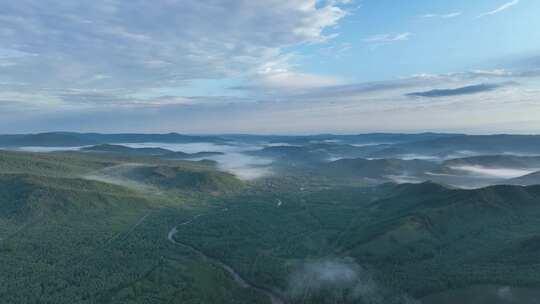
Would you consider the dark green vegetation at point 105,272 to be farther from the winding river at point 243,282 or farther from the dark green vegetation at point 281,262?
the winding river at point 243,282

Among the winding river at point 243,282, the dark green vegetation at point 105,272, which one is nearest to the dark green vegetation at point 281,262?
the dark green vegetation at point 105,272

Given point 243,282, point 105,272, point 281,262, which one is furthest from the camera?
point 281,262

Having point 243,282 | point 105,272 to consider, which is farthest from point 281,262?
point 105,272

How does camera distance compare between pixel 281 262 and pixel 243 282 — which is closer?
pixel 243 282

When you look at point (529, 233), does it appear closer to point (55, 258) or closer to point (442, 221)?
point (442, 221)

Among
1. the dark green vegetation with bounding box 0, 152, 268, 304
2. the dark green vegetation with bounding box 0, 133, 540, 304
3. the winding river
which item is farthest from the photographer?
the winding river

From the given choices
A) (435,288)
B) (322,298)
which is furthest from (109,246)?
(435,288)

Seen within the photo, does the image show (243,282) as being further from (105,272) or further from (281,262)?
(105,272)

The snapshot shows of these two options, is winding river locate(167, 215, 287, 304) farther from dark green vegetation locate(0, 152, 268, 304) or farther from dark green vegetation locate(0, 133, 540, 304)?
dark green vegetation locate(0, 152, 268, 304)

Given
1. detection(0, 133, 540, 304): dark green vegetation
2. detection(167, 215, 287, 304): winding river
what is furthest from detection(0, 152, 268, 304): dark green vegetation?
detection(167, 215, 287, 304): winding river

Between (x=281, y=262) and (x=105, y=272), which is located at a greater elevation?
(x=105, y=272)

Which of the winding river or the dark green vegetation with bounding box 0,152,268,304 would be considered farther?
the winding river
